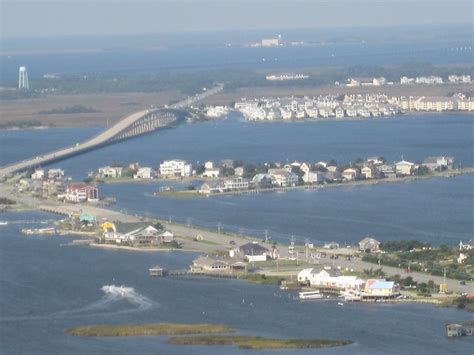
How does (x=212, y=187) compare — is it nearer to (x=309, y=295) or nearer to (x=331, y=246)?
(x=331, y=246)

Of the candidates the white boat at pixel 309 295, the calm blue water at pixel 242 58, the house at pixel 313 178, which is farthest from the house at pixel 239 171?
the calm blue water at pixel 242 58

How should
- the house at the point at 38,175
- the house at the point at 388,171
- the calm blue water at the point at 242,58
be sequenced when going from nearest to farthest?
1. the house at the point at 38,175
2. the house at the point at 388,171
3. the calm blue water at the point at 242,58

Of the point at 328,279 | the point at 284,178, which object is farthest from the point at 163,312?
the point at 284,178

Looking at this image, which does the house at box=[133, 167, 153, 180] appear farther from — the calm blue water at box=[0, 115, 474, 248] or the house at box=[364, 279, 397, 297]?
the house at box=[364, 279, 397, 297]

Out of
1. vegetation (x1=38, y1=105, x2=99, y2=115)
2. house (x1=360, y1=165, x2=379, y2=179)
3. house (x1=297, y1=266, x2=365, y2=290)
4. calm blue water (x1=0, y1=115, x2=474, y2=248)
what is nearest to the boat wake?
house (x1=297, y1=266, x2=365, y2=290)

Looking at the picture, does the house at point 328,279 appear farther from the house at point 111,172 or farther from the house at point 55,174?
the house at point 111,172

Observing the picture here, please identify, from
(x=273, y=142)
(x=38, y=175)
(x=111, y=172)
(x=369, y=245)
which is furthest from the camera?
(x=273, y=142)

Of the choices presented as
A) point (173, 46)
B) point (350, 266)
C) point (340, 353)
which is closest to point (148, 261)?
point (350, 266)
